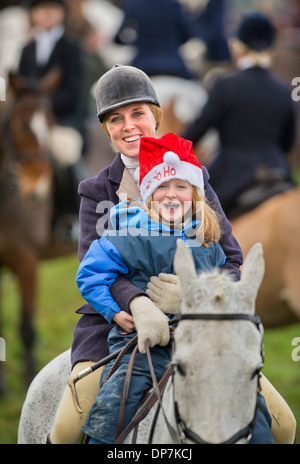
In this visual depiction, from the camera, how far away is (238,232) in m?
7.16

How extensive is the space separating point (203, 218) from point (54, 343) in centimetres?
675

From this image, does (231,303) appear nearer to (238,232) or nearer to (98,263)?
(98,263)

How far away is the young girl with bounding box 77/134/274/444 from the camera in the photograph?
2.99 meters

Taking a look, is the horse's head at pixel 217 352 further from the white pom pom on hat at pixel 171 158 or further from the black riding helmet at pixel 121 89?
the black riding helmet at pixel 121 89

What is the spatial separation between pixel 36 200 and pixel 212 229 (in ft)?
19.4

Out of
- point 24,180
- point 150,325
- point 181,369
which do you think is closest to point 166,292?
point 150,325

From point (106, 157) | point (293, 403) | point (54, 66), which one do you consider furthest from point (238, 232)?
point (106, 157)

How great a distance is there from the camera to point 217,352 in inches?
98.7

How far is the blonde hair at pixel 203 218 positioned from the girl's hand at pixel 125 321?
0.38 metres

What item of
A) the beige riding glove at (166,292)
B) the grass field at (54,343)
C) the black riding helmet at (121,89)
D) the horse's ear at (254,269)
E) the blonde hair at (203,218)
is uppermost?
the black riding helmet at (121,89)

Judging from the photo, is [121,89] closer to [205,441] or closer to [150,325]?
[150,325]

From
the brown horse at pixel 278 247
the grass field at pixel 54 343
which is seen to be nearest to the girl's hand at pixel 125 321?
the grass field at pixel 54 343

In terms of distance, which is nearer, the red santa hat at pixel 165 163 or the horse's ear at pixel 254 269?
the horse's ear at pixel 254 269

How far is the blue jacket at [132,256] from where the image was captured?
9.93 feet
